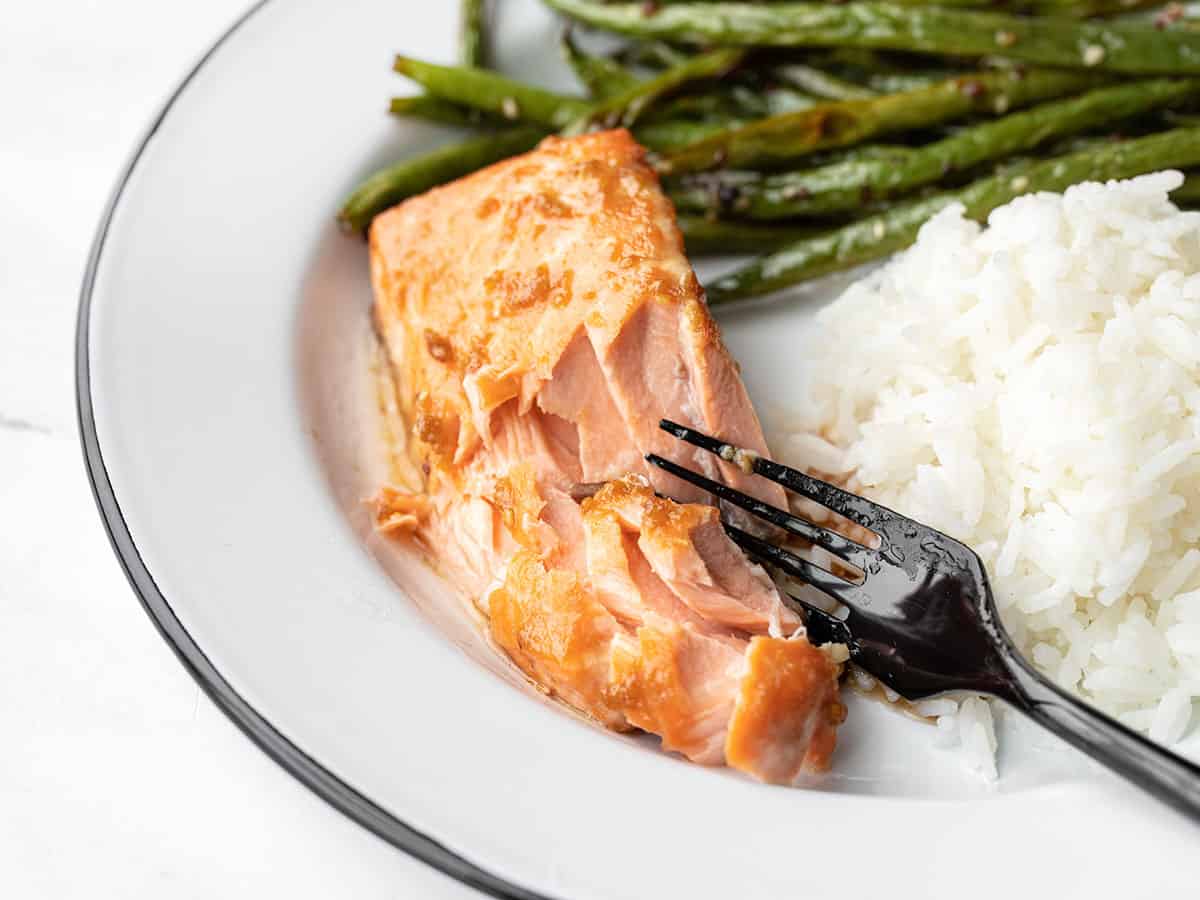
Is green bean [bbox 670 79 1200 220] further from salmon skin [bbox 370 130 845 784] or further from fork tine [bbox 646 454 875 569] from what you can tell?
fork tine [bbox 646 454 875 569]

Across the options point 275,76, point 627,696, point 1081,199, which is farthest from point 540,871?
point 275,76

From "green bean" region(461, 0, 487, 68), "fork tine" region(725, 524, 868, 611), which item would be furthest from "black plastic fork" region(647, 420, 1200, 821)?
"green bean" region(461, 0, 487, 68)

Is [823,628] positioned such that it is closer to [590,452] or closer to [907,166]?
[590,452]

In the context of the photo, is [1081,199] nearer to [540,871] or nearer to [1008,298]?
[1008,298]

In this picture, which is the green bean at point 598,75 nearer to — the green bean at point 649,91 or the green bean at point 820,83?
the green bean at point 649,91

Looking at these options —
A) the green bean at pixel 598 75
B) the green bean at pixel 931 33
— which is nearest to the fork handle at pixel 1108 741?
the green bean at pixel 931 33
